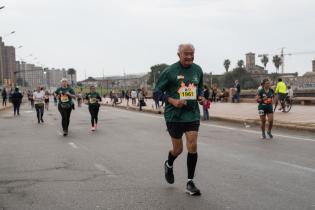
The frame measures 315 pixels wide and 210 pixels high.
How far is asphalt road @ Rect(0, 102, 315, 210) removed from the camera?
6.29m

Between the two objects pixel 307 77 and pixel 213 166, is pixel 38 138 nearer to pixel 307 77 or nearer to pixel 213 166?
pixel 213 166

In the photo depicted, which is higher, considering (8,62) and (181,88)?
(8,62)

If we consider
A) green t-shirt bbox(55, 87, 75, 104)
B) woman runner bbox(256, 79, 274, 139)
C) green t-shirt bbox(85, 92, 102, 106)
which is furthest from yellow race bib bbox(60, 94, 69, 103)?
woman runner bbox(256, 79, 274, 139)


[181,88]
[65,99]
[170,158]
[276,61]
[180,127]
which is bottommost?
[170,158]

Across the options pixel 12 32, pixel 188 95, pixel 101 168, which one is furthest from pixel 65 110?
pixel 12 32

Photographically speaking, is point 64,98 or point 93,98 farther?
point 93,98

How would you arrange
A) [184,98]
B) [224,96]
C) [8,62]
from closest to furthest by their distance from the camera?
[184,98], [224,96], [8,62]

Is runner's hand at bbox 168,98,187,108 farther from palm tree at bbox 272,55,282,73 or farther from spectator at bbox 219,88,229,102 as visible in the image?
palm tree at bbox 272,55,282,73

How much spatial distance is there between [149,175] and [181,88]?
201 cm

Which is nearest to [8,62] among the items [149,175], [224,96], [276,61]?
[276,61]

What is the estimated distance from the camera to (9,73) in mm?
148125

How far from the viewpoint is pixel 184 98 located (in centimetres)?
679

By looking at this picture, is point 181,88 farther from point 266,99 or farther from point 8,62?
point 8,62

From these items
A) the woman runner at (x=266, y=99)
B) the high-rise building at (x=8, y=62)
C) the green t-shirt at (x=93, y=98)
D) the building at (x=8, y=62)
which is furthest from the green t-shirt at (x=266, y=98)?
the high-rise building at (x=8, y=62)
